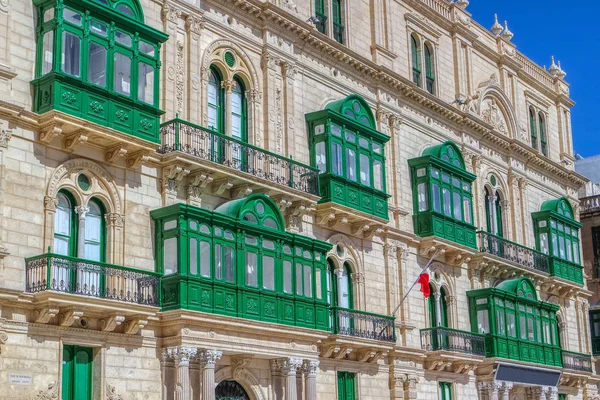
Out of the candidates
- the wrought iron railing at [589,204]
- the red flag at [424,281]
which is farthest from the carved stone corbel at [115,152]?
the wrought iron railing at [589,204]

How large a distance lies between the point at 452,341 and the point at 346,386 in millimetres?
5798

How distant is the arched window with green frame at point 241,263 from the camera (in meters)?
24.8

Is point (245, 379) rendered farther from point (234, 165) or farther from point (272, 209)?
point (234, 165)

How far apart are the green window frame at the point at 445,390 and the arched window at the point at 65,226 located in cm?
1612

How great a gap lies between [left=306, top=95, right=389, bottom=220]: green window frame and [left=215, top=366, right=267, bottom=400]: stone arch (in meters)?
6.21

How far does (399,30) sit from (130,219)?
1620 centimetres

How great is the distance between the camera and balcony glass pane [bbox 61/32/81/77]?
920 inches

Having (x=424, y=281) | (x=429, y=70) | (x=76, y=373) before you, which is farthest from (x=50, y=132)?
(x=429, y=70)

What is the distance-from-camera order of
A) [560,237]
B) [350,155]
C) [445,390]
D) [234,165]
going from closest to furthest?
[234,165] → [350,155] → [445,390] → [560,237]

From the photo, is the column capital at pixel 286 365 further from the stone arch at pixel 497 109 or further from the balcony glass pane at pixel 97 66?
the stone arch at pixel 497 109

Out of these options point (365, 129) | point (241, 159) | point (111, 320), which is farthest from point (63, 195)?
point (365, 129)

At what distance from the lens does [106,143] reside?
79.0ft

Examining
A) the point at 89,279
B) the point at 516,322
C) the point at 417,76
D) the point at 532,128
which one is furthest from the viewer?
the point at 532,128

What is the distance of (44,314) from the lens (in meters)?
21.9
